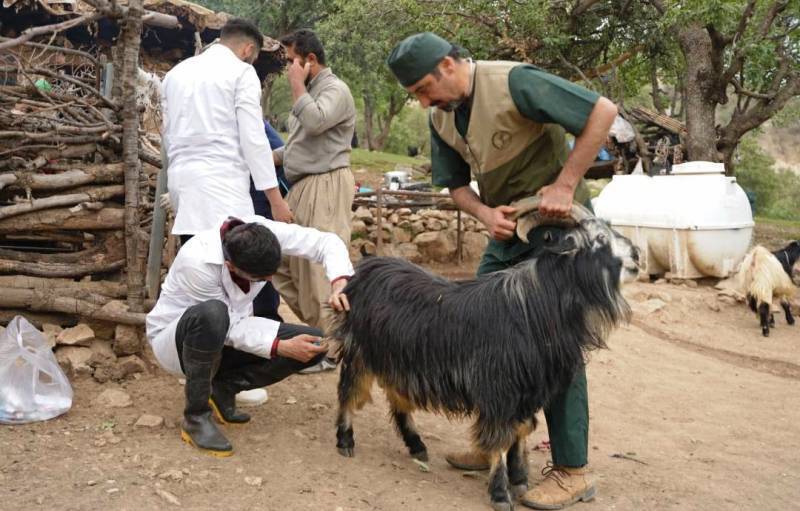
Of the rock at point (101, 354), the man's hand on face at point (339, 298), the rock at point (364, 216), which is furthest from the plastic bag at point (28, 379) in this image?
the rock at point (364, 216)

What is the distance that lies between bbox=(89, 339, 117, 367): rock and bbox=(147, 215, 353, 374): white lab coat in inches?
31.6

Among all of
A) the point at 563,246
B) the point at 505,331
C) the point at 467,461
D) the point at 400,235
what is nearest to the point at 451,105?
the point at 563,246

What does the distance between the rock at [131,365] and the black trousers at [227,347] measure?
2.59ft

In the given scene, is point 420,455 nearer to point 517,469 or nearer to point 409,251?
point 517,469

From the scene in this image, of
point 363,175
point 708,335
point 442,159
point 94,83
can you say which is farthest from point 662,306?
point 363,175

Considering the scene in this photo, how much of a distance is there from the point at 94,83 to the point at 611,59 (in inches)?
518

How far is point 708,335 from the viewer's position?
27.5 feet

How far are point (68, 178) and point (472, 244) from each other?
27.7 ft

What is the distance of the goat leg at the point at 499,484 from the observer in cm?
314

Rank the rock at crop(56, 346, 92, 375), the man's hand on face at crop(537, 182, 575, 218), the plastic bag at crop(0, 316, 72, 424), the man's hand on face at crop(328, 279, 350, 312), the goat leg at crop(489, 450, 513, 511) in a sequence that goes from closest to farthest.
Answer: the man's hand on face at crop(537, 182, 575, 218)
the goat leg at crop(489, 450, 513, 511)
the man's hand on face at crop(328, 279, 350, 312)
the plastic bag at crop(0, 316, 72, 424)
the rock at crop(56, 346, 92, 375)

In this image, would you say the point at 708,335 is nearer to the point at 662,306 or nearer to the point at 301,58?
the point at 662,306

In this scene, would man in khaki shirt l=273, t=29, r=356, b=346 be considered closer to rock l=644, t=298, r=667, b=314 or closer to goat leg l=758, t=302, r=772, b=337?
rock l=644, t=298, r=667, b=314

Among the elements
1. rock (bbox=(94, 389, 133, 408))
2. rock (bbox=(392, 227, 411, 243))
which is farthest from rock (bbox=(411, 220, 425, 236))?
rock (bbox=(94, 389, 133, 408))

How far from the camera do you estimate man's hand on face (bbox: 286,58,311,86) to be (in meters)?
4.78
